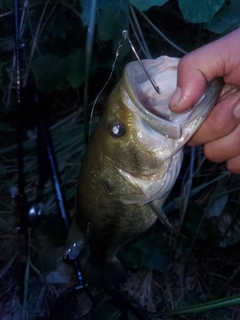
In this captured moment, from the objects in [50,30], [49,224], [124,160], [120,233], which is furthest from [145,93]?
[49,224]

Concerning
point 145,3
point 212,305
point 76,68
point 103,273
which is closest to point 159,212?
point 212,305

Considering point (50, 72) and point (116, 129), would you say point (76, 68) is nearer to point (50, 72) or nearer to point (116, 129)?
point (50, 72)

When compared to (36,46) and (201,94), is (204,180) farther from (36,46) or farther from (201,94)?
(201,94)

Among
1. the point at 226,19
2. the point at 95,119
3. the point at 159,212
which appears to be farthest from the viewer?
the point at 95,119

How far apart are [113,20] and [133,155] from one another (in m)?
0.92

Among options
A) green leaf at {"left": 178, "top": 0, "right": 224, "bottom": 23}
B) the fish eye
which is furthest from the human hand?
green leaf at {"left": 178, "top": 0, "right": 224, "bottom": 23}

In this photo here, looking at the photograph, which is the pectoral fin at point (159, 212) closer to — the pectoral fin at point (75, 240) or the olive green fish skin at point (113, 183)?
the olive green fish skin at point (113, 183)

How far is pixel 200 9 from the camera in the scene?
6.55 ft

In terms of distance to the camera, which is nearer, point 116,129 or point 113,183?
point 116,129

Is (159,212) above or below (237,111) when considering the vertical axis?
below

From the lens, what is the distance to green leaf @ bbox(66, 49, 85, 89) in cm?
276

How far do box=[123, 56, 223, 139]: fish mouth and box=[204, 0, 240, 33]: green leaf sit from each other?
25.9 inches

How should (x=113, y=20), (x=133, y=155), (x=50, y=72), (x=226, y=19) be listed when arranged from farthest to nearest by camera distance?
(x=50, y=72), (x=113, y=20), (x=226, y=19), (x=133, y=155)

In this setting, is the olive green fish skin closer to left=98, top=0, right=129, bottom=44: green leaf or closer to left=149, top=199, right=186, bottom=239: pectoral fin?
left=149, top=199, right=186, bottom=239: pectoral fin
